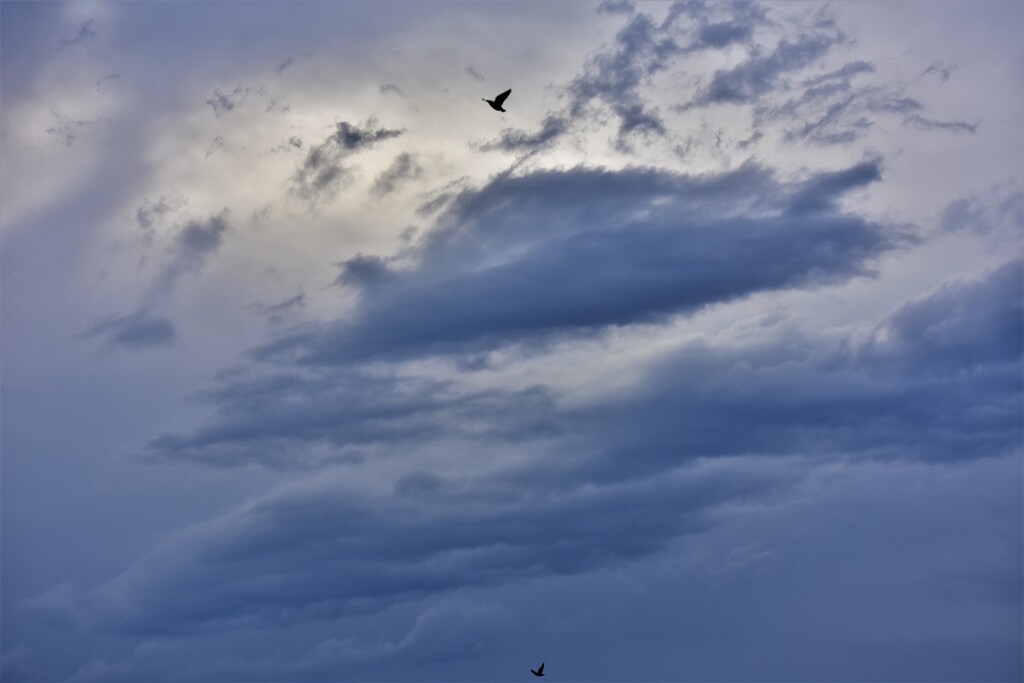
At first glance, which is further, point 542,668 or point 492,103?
point 542,668

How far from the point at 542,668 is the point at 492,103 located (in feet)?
426

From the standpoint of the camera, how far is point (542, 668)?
496 ft

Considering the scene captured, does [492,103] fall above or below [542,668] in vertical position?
above

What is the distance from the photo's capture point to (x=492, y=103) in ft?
330
